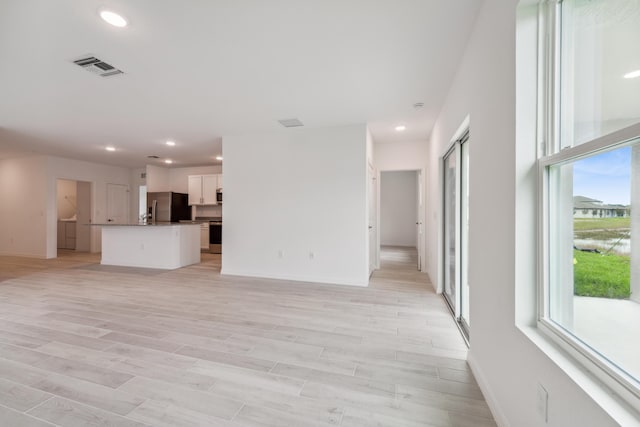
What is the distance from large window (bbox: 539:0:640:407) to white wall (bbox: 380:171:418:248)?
8.08 metres

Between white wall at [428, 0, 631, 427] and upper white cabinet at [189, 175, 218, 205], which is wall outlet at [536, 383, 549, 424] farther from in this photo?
upper white cabinet at [189, 175, 218, 205]

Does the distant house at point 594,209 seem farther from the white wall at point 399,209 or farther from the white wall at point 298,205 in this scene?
the white wall at point 399,209

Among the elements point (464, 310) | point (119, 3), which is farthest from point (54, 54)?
point (464, 310)

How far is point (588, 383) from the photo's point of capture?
0.88 m

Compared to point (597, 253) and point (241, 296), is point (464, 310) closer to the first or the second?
point (597, 253)

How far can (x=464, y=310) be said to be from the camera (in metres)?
2.97

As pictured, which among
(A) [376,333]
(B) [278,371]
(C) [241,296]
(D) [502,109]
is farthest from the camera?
(C) [241,296]

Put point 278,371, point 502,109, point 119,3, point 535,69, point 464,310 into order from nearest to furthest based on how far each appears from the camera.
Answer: point 535,69, point 502,109, point 119,3, point 278,371, point 464,310

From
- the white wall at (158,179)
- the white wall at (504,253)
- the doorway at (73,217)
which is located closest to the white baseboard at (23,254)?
the doorway at (73,217)

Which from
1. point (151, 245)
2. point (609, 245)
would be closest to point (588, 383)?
point (609, 245)

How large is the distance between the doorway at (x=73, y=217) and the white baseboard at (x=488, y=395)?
9.75 meters

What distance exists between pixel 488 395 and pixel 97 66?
4.21 metres

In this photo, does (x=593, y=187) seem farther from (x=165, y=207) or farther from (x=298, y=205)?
(x=165, y=207)

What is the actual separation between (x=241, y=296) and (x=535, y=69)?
3.78 m
